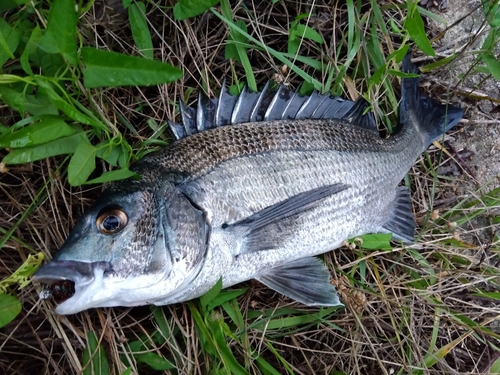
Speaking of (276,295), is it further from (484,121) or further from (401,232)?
(484,121)

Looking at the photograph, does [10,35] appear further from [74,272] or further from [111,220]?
[74,272]

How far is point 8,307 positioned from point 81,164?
0.74 meters

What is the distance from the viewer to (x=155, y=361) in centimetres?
236

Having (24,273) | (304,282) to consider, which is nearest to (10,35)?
(24,273)

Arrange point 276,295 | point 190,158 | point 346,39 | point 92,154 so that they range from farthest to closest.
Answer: point 346,39 → point 276,295 → point 190,158 → point 92,154

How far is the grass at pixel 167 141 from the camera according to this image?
7.02 feet

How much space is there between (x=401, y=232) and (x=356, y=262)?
35cm

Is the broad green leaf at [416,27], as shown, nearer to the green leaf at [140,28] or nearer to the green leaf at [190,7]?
the green leaf at [190,7]

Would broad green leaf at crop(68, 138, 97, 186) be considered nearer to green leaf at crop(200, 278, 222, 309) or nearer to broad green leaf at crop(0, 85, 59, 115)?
broad green leaf at crop(0, 85, 59, 115)

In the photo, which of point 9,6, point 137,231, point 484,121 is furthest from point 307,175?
point 9,6

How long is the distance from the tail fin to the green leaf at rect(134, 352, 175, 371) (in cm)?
186

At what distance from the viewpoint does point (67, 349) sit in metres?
2.31

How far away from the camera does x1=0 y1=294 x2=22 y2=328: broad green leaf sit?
6.86 feet

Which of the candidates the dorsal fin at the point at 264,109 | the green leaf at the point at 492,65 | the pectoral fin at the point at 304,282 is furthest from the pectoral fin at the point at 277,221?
the green leaf at the point at 492,65
